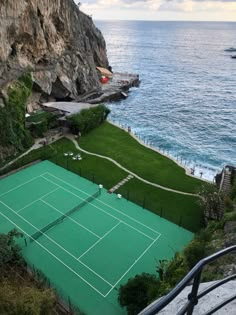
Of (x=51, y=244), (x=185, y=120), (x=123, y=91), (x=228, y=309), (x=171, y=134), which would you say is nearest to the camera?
(x=228, y=309)

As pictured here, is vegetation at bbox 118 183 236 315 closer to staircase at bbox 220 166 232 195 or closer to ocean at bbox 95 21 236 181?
staircase at bbox 220 166 232 195

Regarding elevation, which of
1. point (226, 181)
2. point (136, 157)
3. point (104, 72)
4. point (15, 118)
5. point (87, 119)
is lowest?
point (136, 157)

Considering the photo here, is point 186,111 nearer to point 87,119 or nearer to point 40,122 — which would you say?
point 87,119

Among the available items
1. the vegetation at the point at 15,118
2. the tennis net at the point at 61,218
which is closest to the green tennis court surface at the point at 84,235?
the tennis net at the point at 61,218

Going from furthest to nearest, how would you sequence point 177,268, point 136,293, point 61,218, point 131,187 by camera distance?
point 131,187 < point 61,218 < point 136,293 < point 177,268

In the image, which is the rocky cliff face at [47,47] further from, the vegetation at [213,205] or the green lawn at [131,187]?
the vegetation at [213,205]

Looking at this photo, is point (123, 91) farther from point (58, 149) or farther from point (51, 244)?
point (51, 244)

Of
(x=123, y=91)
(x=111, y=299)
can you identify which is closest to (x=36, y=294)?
(x=111, y=299)

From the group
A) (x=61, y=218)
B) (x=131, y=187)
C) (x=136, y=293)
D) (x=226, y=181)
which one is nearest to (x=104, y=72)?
(x=131, y=187)
